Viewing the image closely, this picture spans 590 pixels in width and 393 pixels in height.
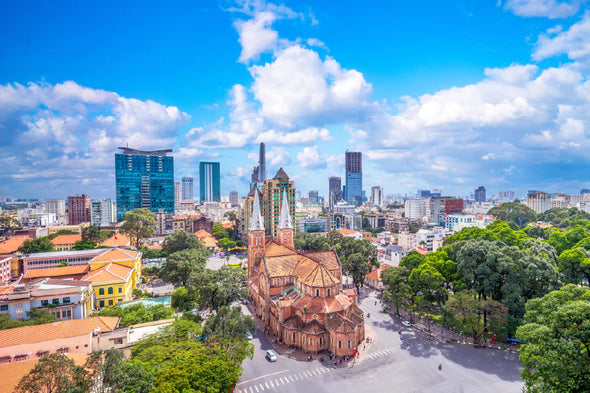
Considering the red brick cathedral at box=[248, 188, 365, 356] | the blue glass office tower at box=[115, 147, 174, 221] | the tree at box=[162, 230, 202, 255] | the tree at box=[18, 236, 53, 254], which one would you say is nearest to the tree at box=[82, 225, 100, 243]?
the tree at box=[18, 236, 53, 254]

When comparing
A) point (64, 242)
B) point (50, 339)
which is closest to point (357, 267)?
point (50, 339)

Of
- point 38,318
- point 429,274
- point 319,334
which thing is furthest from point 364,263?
point 38,318

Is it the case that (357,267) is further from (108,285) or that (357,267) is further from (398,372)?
(108,285)

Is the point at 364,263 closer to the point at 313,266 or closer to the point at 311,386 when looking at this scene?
the point at 313,266

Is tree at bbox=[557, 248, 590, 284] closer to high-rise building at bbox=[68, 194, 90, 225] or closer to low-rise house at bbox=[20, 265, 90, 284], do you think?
low-rise house at bbox=[20, 265, 90, 284]

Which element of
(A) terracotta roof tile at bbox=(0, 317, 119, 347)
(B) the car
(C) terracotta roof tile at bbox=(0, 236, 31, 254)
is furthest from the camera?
(C) terracotta roof tile at bbox=(0, 236, 31, 254)

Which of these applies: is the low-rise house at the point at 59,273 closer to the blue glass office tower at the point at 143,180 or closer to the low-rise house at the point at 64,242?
the low-rise house at the point at 64,242
